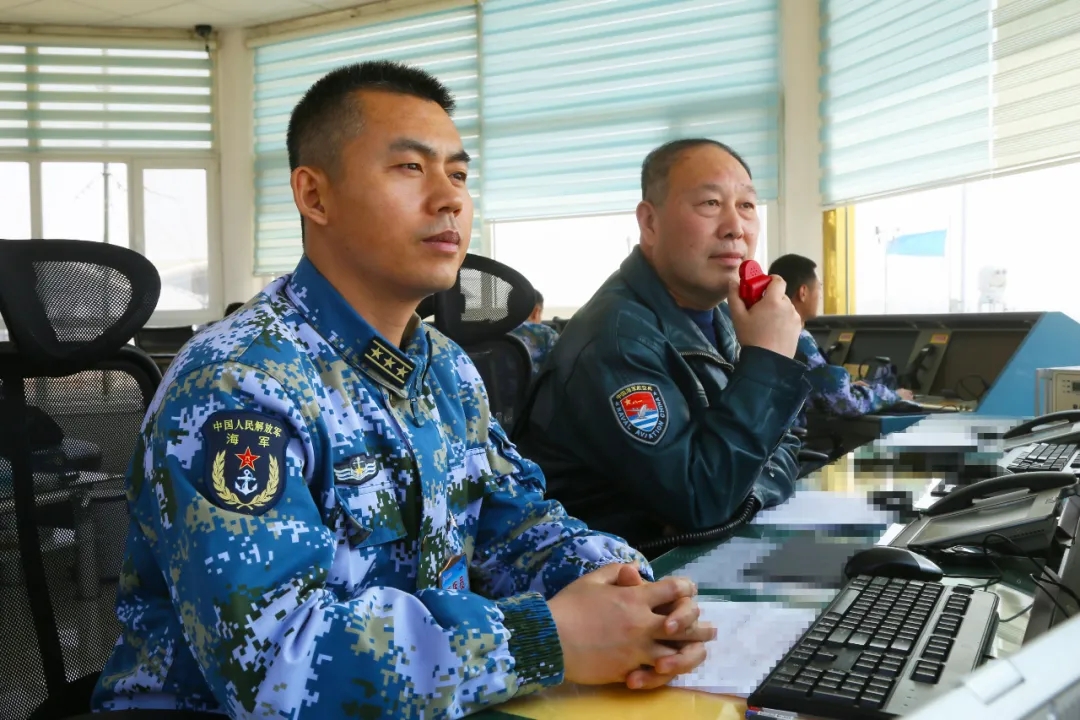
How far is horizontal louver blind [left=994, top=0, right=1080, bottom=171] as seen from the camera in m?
3.26

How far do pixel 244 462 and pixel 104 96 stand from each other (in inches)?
244

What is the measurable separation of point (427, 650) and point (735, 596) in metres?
0.46

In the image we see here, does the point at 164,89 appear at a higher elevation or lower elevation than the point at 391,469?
higher

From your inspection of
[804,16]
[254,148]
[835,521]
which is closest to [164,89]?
[254,148]

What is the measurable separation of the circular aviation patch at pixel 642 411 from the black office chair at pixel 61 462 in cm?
72

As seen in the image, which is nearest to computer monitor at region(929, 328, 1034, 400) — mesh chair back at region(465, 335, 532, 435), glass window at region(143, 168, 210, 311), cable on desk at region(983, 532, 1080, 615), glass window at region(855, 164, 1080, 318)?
glass window at region(855, 164, 1080, 318)

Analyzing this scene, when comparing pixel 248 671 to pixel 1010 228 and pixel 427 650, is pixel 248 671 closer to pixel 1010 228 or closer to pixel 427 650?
pixel 427 650

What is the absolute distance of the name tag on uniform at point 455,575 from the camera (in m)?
1.01

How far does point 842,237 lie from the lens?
4.50 m

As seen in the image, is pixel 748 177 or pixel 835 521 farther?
pixel 748 177

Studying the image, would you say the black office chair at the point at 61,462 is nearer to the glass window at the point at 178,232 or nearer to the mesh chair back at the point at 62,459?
the mesh chair back at the point at 62,459

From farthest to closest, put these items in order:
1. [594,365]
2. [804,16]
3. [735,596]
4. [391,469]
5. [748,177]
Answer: [804,16] < [748,177] < [594,365] < [735,596] < [391,469]

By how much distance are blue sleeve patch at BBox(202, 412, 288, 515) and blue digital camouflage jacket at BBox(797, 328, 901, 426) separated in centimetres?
262

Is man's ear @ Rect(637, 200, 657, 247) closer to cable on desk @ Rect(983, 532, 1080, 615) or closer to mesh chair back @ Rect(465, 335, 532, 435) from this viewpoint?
mesh chair back @ Rect(465, 335, 532, 435)
